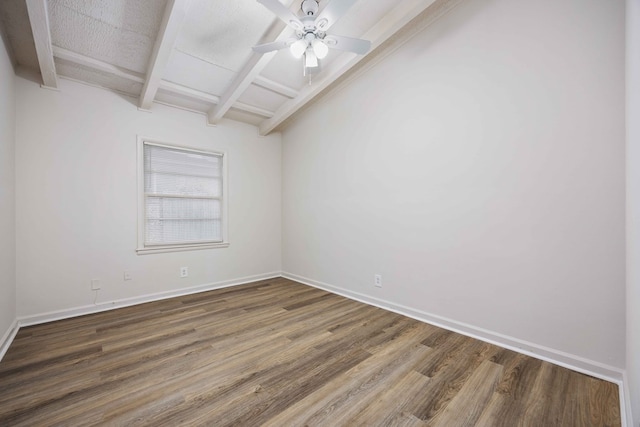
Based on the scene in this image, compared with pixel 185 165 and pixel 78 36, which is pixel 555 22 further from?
pixel 185 165

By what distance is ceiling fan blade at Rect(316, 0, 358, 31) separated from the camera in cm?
185

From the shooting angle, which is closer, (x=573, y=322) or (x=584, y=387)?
(x=584, y=387)

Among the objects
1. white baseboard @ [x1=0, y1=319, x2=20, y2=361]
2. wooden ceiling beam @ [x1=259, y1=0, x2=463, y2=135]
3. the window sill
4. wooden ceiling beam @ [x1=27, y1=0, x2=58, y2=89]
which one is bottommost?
white baseboard @ [x1=0, y1=319, x2=20, y2=361]

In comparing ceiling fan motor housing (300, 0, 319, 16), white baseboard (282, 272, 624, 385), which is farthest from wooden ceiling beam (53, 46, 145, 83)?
white baseboard (282, 272, 624, 385)

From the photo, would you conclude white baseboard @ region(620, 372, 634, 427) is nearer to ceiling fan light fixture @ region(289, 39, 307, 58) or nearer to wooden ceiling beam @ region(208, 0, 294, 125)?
ceiling fan light fixture @ region(289, 39, 307, 58)

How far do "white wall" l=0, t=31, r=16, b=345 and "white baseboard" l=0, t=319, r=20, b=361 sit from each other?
40mm

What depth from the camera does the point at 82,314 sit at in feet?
9.56

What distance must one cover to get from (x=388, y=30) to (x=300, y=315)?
306cm

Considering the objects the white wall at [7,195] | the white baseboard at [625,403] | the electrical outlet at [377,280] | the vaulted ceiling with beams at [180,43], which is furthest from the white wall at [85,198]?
the white baseboard at [625,403]

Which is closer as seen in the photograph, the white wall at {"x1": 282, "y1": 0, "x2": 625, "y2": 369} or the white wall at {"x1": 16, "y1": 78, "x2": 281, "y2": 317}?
the white wall at {"x1": 282, "y1": 0, "x2": 625, "y2": 369}

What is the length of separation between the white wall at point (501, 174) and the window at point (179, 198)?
2.05m

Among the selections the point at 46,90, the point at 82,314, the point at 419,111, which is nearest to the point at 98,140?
the point at 46,90

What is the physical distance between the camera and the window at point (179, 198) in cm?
341

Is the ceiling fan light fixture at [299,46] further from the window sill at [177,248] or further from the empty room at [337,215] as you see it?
the window sill at [177,248]
